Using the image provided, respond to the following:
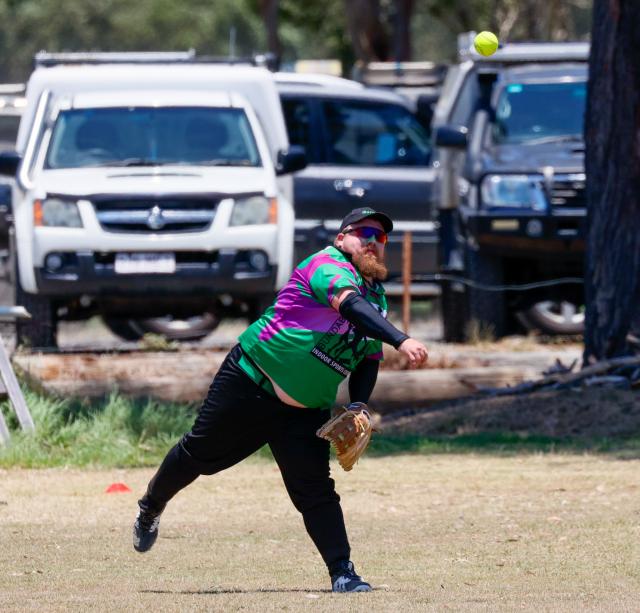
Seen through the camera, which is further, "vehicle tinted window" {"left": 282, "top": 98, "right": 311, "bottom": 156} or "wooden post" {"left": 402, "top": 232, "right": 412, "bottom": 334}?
"vehicle tinted window" {"left": 282, "top": 98, "right": 311, "bottom": 156}

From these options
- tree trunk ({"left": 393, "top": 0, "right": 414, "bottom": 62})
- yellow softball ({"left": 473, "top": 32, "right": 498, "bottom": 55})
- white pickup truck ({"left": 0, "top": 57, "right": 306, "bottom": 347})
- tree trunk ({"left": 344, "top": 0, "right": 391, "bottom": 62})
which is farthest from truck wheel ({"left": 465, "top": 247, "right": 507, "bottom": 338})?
tree trunk ({"left": 393, "top": 0, "right": 414, "bottom": 62})

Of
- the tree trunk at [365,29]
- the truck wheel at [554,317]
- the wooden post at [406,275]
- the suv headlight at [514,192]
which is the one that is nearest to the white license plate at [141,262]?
the wooden post at [406,275]

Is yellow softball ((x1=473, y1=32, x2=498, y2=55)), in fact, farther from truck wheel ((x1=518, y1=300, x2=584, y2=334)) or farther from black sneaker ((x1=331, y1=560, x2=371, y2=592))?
truck wheel ((x1=518, y1=300, x2=584, y2=334))

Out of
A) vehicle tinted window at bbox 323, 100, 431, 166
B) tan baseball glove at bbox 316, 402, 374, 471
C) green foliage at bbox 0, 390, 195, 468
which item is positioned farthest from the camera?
vehicle tinted window at bbox 323, 100, 431, 166

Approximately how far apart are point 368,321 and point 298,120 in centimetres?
1026

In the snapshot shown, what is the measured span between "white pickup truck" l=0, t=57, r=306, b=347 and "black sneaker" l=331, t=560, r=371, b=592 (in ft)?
24.9

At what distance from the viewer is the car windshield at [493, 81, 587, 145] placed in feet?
51.9

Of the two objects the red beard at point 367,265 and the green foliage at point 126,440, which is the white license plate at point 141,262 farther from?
the red beard at point 367,265

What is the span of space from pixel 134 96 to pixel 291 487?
27.5ft

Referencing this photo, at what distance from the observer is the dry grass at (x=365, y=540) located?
648 centimetres

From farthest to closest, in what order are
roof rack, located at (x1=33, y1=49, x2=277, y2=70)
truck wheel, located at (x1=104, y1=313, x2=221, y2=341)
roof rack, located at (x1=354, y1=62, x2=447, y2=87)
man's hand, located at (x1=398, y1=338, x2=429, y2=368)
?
roof rack, located at (x1=354, y1=62, x2=447, y2=87), truck wheel, located at (x1=104, y1=313, x2=221, y2=341), roof rack, located at (x1=33, y1=49, x2=277, y2=70), man's hand, located at (x1=398, y1=338, x2=429, y2=368)

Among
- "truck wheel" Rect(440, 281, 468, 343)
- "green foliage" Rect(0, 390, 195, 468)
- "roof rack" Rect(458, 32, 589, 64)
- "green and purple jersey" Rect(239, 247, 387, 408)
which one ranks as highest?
"green and purple jersey" Rect(239, 247, 387, 408)

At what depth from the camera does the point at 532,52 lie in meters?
16.4

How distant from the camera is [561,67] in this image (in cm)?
1620
